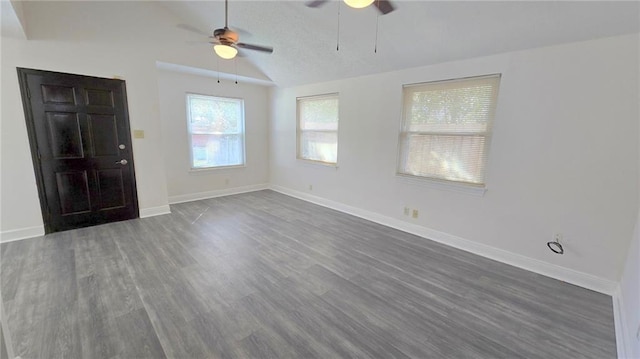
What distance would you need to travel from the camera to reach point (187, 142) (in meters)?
5.19

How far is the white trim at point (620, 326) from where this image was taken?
1765mm

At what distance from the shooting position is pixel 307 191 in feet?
18.3

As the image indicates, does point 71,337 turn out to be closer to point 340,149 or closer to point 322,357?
point 322,357

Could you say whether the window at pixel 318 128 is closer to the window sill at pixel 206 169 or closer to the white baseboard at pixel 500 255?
the white baseboard at pixel 500 255

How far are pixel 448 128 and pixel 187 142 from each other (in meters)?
4.58

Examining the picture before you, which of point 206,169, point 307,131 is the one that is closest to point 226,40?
point 307,131

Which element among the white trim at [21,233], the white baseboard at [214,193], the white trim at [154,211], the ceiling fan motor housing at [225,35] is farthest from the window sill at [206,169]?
the ceiling fan motor housing at [225,35]

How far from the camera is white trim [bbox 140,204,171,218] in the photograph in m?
4.30

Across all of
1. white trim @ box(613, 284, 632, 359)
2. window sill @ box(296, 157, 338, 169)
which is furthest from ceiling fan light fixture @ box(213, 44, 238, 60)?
white trim @ box(613, 284, 632, 359)

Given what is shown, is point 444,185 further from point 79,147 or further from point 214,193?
point 79,147

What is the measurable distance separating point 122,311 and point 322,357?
1.62m

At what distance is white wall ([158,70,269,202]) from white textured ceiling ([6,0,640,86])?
825 mm

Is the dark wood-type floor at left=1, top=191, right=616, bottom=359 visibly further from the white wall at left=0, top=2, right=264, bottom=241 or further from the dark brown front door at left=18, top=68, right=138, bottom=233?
the white wall at left=0, top=2, right=264, bottom=241

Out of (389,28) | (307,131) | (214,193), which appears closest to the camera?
(389,28)
